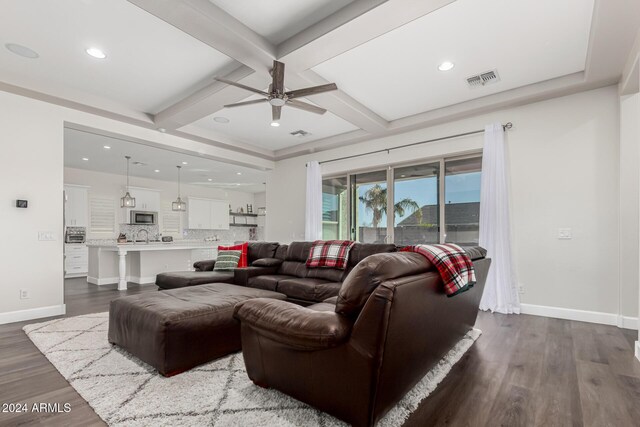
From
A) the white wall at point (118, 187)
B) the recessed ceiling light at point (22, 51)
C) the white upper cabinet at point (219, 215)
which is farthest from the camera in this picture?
the white upper cabinet at point (219, 215)

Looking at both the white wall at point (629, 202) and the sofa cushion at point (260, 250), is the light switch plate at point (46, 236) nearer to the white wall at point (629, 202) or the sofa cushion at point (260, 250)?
the sofa cushion at point (260, 250)

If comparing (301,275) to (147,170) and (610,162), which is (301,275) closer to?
(610,162)

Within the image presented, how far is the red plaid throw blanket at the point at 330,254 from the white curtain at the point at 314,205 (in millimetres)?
1820

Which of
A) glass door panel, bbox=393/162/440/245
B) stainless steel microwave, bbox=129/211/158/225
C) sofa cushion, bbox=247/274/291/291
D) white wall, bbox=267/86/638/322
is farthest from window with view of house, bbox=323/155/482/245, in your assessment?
stainless steel microwave, bbox=129/211/158/225

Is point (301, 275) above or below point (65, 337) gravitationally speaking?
above

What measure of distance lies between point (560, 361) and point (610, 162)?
2.50 meters

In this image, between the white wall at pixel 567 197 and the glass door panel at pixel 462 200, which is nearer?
the white wall at pixel 567 197

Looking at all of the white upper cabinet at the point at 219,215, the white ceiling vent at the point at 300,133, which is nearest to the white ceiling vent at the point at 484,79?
the white ceiling vent at the point at 300,133

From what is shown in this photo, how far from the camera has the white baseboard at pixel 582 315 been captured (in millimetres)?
3371

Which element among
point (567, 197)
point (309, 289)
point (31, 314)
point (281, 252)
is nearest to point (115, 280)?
point (31, 314)

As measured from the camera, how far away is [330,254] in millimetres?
4191

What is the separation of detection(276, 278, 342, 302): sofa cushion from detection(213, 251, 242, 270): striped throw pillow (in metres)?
1.24

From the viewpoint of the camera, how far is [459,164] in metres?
4.82

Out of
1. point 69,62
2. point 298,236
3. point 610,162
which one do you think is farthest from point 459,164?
point 69,62
